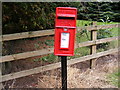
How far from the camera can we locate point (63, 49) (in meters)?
2.49

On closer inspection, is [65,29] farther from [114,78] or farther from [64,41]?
[114,78]

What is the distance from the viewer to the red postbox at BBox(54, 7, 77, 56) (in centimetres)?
242

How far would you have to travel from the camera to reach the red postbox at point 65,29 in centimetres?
242

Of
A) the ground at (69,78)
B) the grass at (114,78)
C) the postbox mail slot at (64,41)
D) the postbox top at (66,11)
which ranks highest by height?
the postbox top at (66,11)

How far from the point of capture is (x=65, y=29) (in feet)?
8.03

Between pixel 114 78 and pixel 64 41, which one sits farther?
pixel 114 78

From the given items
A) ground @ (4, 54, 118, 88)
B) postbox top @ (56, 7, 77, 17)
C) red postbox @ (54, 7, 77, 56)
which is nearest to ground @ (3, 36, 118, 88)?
ground @ (4, 54, 118, 88)

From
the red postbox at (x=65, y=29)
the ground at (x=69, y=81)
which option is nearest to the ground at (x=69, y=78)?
the ground at (x=69, y=81)

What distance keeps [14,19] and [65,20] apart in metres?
2.10

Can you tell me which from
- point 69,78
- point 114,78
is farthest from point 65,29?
point 114,78

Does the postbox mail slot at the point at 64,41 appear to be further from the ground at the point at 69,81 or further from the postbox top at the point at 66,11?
the ground at the point at 69,81

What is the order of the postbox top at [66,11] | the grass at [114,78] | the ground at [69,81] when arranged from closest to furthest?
the postbox top at [66,11] → the ground at [69,81] → the grass at [114,78]

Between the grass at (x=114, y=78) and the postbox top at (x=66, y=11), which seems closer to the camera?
the postbox top at (x=66, y=11)

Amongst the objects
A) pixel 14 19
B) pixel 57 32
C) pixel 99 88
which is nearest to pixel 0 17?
pixel 14 19
